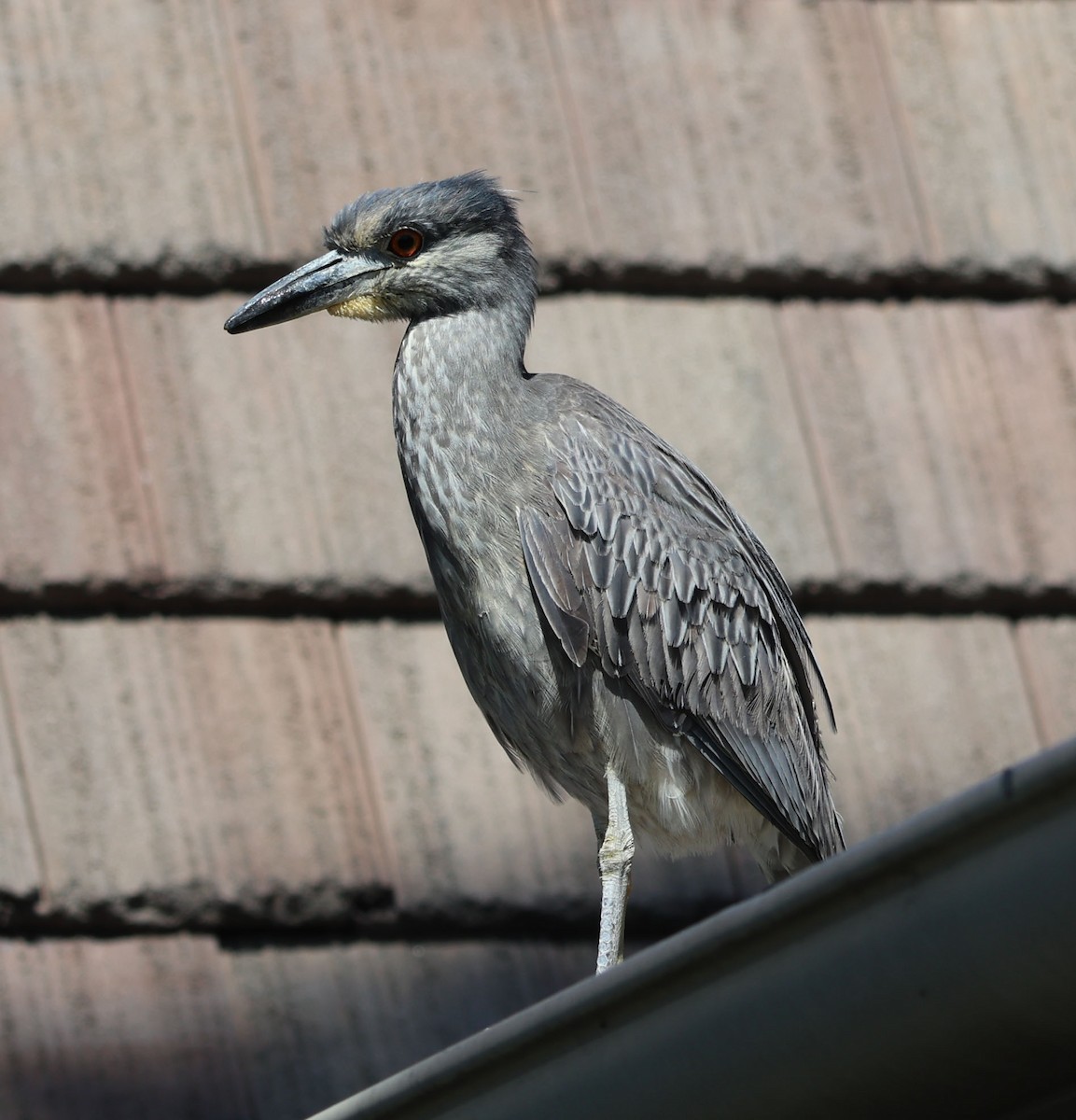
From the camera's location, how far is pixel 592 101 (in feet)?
16.1

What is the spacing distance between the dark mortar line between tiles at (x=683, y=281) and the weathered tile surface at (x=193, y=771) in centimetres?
78

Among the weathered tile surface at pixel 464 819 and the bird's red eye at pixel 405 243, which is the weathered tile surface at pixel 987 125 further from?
the weathered tile surface at pixel 464 819

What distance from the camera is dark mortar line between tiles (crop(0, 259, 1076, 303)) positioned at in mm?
4336

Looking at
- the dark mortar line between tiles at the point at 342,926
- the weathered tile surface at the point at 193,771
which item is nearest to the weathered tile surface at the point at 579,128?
the weathered tile surface at the point at 193,771

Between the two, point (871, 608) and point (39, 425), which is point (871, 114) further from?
point (39, 425)

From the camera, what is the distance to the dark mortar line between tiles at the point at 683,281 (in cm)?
434

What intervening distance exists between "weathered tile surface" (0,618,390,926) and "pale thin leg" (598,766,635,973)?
50 centimetres

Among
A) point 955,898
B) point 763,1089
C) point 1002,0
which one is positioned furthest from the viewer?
point 1002,0

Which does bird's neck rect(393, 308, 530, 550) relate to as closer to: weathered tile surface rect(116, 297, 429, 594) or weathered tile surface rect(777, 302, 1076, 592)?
weathered tile surface rect(116, 297, 429, 594)

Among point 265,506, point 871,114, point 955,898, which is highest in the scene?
point 871,114

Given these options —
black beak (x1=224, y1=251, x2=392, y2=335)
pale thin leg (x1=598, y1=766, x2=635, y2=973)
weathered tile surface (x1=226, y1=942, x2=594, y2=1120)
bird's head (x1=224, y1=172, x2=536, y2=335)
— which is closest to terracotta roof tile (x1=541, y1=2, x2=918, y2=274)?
bird's head (x1=224, y1=172, x2=536, y2=335)

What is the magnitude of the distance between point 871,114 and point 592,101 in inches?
28.9

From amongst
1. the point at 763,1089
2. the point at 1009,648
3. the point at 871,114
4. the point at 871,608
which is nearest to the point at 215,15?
the point at 871,114

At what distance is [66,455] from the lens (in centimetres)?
418
